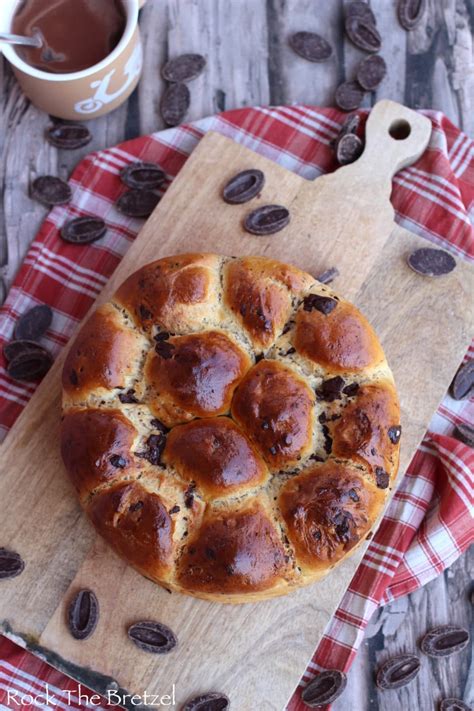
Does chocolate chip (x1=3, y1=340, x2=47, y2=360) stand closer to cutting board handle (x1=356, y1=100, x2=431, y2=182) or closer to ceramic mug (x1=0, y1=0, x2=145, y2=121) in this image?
ceramic mug (x1=0, y1=0, x2=145, y2=121)

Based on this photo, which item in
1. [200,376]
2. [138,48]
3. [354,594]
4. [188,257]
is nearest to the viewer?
[200,376]

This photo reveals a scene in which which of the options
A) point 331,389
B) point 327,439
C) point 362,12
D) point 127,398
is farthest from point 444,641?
point 362,12

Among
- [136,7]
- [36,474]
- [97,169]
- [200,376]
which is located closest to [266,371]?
[200,376]

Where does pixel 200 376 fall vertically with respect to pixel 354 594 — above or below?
above

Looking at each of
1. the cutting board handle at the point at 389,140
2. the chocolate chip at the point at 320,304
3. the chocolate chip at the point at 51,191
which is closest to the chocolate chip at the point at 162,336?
the chocolate chip at the point at 320,304

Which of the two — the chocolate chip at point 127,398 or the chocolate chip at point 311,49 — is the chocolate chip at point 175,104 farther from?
the chocolate chip at point 127,398

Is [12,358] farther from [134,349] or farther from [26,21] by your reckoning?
[26,21]
